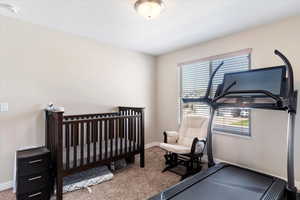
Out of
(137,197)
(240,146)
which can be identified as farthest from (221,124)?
(137,197)

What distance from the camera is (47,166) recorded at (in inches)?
83.8

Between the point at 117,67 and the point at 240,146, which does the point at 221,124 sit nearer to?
the point at 240,146

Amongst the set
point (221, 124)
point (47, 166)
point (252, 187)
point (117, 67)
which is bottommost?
point (252, 187)

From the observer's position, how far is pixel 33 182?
6.52 ft

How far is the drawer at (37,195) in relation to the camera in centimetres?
193

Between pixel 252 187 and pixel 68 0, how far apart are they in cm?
313

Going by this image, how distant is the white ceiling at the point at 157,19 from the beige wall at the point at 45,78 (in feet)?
0.89

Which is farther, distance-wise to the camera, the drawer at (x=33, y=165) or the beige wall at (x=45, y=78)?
the beige wall at (x=45, y=78)

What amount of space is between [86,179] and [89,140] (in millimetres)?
609

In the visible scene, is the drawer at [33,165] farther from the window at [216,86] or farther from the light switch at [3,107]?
the window at [216,86]

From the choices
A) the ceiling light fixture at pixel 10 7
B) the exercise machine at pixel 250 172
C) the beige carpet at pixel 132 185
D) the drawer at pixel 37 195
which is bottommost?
the beige carpet at pixel 132 185

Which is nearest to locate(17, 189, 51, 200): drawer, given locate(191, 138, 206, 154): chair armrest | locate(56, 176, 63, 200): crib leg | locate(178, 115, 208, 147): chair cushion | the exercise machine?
locate(56, 176, 63, 200): crib leg

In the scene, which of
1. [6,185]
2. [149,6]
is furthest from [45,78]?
[149,6]

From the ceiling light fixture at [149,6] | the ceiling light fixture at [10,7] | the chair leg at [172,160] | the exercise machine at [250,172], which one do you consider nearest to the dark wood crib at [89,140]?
the chair leg at [172,160]
